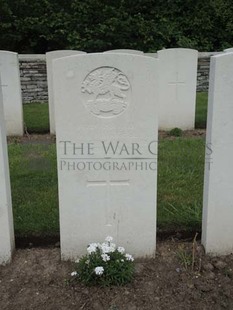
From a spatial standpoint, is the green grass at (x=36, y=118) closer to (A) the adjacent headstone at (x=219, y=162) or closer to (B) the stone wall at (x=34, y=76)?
(B) the stone wall at (x=34, y=76)

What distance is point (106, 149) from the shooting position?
2.97 m

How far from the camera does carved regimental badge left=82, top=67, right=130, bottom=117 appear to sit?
111 inches

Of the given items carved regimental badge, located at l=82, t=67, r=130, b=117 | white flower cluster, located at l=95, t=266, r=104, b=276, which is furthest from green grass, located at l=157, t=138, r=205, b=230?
carved regimental badge, located at l=82, t=67, r=130, b=117

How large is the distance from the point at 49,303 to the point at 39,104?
8.80 meters

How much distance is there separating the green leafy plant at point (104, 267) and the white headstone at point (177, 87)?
201 inches

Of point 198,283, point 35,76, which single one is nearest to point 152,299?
point 198,283

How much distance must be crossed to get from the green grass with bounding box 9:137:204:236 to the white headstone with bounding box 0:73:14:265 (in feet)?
1.35

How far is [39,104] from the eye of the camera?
1101 centimetres

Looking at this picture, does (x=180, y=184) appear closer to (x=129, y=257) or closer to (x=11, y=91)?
(x=129, y=257)

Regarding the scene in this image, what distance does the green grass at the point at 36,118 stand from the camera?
7863 mm

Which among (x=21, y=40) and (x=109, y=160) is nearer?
(x=109, y=160)

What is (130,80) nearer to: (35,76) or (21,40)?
(35,76)

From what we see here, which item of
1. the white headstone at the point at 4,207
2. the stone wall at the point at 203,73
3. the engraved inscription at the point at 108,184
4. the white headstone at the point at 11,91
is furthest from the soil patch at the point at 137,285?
the stone wall at the point at 203,73

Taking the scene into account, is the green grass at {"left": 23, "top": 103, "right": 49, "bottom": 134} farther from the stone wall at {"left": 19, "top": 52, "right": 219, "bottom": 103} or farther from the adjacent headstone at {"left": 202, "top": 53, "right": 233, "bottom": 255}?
the adjacent headstone at {"left": 202, "top": 53, "right": 233, "bottom": 255}
